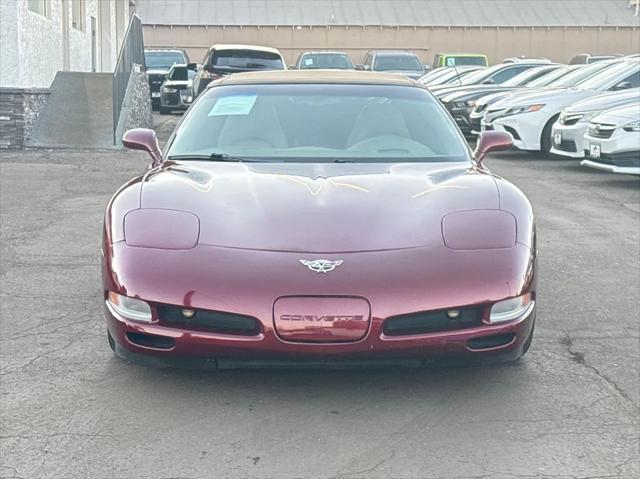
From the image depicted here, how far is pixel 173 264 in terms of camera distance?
3.85m

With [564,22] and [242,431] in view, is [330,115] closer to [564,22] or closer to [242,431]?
[242,431]

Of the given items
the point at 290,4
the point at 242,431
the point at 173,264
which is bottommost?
the point at 290,4

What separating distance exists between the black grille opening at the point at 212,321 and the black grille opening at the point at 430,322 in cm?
54

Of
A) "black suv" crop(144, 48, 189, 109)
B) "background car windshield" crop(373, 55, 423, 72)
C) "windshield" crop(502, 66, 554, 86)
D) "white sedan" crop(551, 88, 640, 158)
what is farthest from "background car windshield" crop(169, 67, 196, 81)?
"white sedan" crop(551, 88, 640, 158)

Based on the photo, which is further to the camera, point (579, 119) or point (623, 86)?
point (623, 86)

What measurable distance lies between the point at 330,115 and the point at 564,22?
45563 mm

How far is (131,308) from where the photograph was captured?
3.88 meters

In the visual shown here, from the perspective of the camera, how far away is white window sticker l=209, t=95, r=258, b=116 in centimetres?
544

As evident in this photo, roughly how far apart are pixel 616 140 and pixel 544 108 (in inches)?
130

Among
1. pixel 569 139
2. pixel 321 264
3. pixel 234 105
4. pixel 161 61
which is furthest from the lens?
pixel 161 61

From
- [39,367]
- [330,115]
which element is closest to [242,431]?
[39,367]

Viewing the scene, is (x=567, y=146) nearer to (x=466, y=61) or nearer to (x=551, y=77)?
(x=551, y=77)

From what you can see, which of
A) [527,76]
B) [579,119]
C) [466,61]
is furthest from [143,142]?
[466,61]

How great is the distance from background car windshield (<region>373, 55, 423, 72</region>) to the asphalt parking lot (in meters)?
22.8
